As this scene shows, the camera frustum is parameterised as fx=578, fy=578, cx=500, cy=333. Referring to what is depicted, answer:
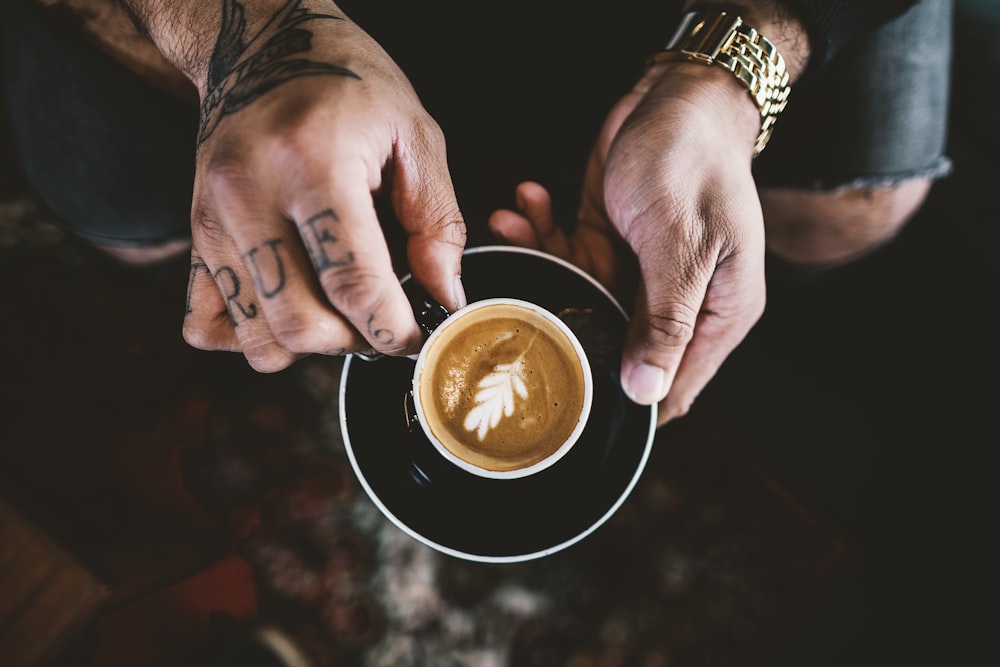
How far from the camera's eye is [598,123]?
1597 mm

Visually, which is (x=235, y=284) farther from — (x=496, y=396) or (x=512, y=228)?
(x=512, y=228)

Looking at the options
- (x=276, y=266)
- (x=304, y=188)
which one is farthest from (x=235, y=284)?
(x=304, y=188)

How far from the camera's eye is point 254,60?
3.22ft

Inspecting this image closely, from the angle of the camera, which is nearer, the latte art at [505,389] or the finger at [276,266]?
the finger at [276,266]

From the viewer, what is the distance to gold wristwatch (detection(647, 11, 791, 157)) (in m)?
1.22

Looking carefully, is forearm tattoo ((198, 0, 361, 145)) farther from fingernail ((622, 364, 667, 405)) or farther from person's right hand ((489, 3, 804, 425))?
fingernail ((622, 364, 667, 405))

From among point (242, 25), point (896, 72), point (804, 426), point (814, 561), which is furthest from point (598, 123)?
point (814, 561)

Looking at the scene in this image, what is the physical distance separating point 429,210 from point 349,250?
21cm

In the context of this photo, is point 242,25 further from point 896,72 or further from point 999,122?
point 999,122

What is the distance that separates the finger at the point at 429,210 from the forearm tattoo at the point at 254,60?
6.1 inches

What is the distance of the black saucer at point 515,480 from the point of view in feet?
3.76

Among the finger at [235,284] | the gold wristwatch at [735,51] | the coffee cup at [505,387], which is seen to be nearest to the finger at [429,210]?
the coffee cup at [505,387]

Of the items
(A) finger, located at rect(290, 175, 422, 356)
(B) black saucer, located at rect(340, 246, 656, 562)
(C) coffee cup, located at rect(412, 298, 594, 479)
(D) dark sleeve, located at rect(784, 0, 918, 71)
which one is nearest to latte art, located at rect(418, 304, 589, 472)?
(C) coffee cup, located at rect(412, 298, 594, 479)

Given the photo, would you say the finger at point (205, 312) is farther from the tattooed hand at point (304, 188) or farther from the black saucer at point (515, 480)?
the black saucer at point (515, 480)
